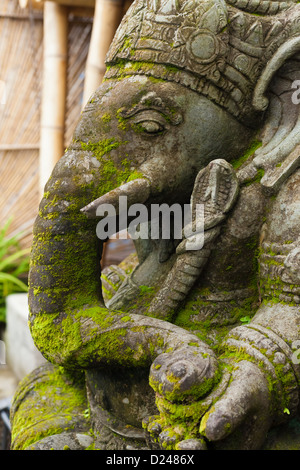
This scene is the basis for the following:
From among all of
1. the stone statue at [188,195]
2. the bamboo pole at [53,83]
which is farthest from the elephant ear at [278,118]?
the bamboo pole at [53,83]

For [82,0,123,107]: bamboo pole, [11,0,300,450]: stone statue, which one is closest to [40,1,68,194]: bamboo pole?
[82,0,123,107]: bamboo pole

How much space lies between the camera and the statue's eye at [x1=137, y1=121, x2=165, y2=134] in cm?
162

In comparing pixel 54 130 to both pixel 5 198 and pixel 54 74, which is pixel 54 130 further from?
pixel 5 198

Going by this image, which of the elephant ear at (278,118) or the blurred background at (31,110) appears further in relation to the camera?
the blurred background at (31,110)

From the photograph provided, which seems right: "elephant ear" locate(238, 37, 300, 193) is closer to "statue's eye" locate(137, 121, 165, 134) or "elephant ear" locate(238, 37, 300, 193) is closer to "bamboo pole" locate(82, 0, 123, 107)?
"statue's eye" locate(137, 121, 165, 134)

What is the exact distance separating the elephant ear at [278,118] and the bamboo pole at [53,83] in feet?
7.95

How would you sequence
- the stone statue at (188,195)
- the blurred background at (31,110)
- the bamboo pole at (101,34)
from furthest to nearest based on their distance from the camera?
the blurred background at (31,110) → the bamboo pole at (101,34) → the stone statue at (188,195)

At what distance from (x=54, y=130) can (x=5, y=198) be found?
1.11m

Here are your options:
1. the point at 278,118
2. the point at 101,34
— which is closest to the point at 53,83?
the point at 101,34

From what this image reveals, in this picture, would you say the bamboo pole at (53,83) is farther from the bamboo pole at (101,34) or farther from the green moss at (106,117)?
the green moss at (106,117)

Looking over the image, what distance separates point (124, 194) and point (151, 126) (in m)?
0.21

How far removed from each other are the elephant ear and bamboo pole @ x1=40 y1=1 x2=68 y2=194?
A: 2.42 metres

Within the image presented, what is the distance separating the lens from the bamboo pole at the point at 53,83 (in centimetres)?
382
